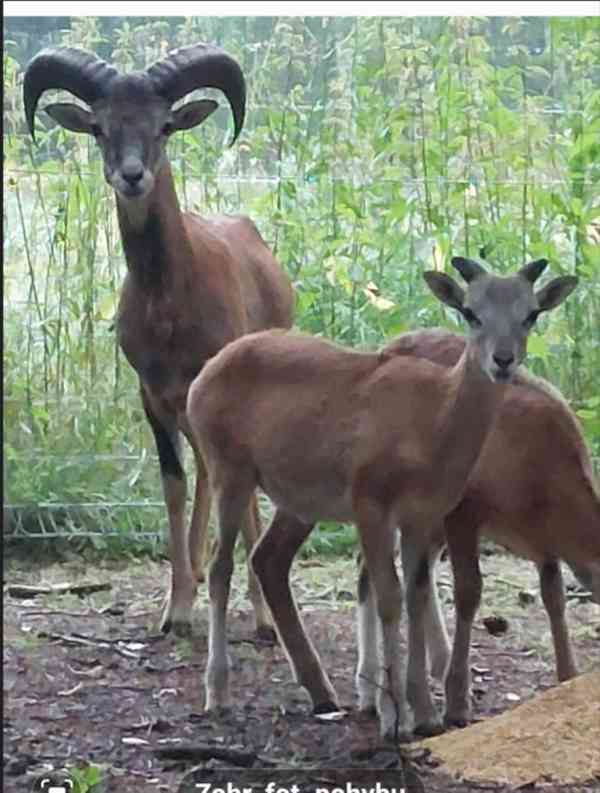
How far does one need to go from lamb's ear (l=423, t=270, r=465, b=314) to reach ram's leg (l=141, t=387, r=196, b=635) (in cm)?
100

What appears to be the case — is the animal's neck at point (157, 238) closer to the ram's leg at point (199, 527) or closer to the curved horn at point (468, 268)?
the ram's leg at point (199, 527)

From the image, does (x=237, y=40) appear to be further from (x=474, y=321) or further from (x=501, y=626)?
(x=501, y=626)

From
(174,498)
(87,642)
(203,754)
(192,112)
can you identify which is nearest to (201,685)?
(87,642)

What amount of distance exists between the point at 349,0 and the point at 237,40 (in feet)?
2.98

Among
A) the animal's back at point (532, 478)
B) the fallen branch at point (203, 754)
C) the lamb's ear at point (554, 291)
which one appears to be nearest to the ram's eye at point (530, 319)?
the lamb's ear at point (554, 291)

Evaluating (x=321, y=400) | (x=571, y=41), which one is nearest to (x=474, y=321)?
(x=321, y=400)

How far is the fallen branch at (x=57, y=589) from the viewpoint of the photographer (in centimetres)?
416

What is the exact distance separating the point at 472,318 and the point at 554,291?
0.52 ft

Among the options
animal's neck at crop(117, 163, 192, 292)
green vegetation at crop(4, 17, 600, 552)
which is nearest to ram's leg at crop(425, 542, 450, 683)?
green vegetation at crop(4, 17, 600, 552)

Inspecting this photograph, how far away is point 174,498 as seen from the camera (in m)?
4.16

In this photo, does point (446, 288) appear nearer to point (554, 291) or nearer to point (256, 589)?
point (554, 291)

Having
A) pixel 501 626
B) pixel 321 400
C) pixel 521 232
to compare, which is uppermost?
pixel 521 232

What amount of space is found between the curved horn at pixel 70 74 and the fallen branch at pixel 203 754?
1266 mm

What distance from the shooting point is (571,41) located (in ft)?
12.3
